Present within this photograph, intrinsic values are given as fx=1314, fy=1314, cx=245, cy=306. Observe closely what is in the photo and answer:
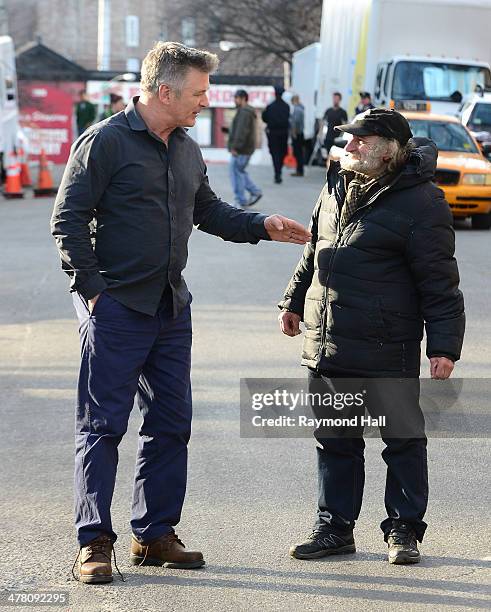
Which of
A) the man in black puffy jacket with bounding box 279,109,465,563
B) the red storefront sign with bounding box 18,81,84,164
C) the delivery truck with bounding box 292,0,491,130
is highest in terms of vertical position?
the man in black puffy jacket with bounding box 279,109,465,563

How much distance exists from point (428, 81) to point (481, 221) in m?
7.74

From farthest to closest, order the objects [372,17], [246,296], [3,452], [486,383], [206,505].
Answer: [372,17] → [246,296] → [486,383] → [3,452] → [206,505]

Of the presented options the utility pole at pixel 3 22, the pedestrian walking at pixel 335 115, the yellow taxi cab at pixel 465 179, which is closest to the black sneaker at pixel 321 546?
the yellow taxi cab at pixel 465 179

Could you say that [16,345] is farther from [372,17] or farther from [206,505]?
[372,17]

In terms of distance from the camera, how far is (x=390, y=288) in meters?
4.92

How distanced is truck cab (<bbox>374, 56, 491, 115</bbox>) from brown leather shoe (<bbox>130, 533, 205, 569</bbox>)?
21280mm

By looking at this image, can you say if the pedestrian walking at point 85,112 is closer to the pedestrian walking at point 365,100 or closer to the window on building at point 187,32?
the pedestrian walking at point 365,100

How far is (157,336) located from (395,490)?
3.65 ft

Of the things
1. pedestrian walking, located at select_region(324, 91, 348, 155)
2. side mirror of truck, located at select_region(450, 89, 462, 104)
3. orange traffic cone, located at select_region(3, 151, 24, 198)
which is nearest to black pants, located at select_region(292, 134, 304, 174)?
pedestrian walking, located at select_region(324, 91, 348, 155)

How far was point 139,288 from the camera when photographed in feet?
16.0

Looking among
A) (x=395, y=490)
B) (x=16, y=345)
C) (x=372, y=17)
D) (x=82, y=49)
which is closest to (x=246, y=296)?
(x=16, y=345)

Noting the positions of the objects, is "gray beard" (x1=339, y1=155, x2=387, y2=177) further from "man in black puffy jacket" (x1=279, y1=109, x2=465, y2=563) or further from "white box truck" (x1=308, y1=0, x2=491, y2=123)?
"white box truck" (x1=308, y1=0, x2=491, y2=123)

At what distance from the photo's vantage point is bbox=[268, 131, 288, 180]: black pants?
28.0 meters

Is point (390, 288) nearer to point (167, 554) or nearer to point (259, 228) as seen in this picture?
point (259, 228)
